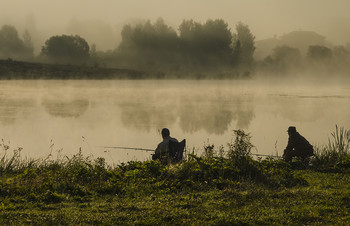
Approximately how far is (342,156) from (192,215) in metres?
7.69

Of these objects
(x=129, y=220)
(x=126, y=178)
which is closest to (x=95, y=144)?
(x=126, y=178)

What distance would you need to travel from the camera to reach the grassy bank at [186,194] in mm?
8516

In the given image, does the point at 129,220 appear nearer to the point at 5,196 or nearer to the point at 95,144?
the point at 5,196

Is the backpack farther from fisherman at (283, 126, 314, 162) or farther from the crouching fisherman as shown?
fisherman at (283, 126, 314, 162)

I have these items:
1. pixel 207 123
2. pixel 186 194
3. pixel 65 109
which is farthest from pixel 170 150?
pixel 65 109

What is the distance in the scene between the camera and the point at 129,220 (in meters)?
8.36

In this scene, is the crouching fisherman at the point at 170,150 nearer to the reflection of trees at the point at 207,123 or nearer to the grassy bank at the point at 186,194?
the grassy bank at the point at 186,194

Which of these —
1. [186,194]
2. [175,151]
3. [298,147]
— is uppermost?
[298,147]

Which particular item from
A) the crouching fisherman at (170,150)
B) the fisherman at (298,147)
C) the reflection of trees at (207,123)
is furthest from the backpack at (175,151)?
the reflection of trees at (207,123)

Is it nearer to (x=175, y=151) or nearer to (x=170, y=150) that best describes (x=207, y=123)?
(x=175, y=151)

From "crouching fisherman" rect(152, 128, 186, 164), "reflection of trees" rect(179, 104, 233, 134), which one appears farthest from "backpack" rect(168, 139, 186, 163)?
"reflection of trees" rect(179, 104, 233, 134)

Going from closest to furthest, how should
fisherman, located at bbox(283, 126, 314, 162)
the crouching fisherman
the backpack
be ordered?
the crouching fisherman, the backpack, fisherman, located at bbox(283, 126, 314, 162)

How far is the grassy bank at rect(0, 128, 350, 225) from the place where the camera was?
8516mm

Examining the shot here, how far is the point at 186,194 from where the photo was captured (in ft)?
33.6
